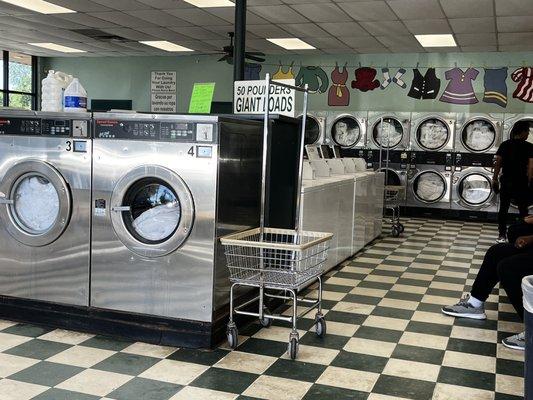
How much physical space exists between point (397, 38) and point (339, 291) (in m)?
6.22

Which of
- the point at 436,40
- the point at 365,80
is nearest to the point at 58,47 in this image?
the point at 365,80

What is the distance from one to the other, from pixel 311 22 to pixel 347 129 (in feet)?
9.27

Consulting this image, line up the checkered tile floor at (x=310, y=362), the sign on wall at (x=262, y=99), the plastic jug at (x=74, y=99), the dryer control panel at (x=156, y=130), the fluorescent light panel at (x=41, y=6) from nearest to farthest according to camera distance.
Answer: the checkered tile floor at (x=310, y=362), the dryer control panel at (x=156, y=130), the plastic jug at (x=74, y=99), the sign on wall at (x=262, y=99), the fluorescent light panel at (x=41, y=6)

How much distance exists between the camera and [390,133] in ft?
36.6

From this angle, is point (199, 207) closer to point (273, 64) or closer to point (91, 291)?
point (91, 291)

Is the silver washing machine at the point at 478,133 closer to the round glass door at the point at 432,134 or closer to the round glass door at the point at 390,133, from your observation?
the round glass door at the point at 432,134

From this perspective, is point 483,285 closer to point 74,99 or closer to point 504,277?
point 504,277

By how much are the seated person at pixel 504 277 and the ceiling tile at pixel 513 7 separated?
398cm

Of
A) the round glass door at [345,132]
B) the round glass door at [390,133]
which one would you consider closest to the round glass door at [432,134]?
the round glass door at [390,133]

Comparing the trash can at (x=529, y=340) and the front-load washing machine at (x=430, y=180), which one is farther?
the front-load washing machine at (x=430, y=180)

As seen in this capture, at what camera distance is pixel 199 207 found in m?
3.54

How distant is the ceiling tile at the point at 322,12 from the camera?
8092 millimetres

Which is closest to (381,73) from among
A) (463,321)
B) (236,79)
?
(236,79)

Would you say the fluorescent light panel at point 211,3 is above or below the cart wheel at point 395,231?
above
